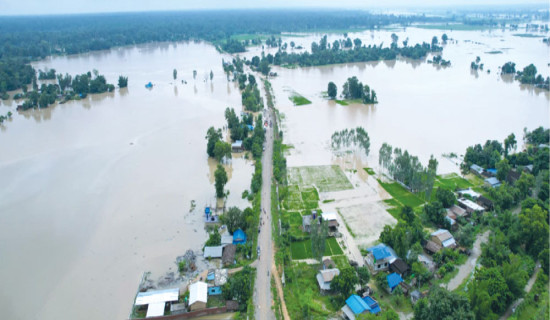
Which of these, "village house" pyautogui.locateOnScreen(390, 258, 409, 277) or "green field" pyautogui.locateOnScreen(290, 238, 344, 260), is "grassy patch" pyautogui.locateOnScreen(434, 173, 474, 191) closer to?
"village house" pyautogui.locateOnScreen(390, 258, 409, 277)

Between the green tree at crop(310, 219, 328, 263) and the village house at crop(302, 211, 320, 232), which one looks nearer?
the green tree at crop(310, 219, 328, 263)

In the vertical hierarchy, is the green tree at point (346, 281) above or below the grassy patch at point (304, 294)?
above

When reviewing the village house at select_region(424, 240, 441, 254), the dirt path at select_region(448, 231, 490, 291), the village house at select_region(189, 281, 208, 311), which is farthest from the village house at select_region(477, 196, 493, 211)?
the village house at select_region(189, 281, 208, 311)

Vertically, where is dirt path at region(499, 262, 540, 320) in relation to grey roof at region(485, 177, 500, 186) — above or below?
below

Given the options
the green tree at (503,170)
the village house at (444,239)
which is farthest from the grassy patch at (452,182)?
the village house at (444,239)

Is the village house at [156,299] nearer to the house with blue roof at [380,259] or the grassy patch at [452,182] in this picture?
the house with blue roof at [380,259]

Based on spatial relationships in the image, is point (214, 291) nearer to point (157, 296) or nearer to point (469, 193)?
point (157, 296)
